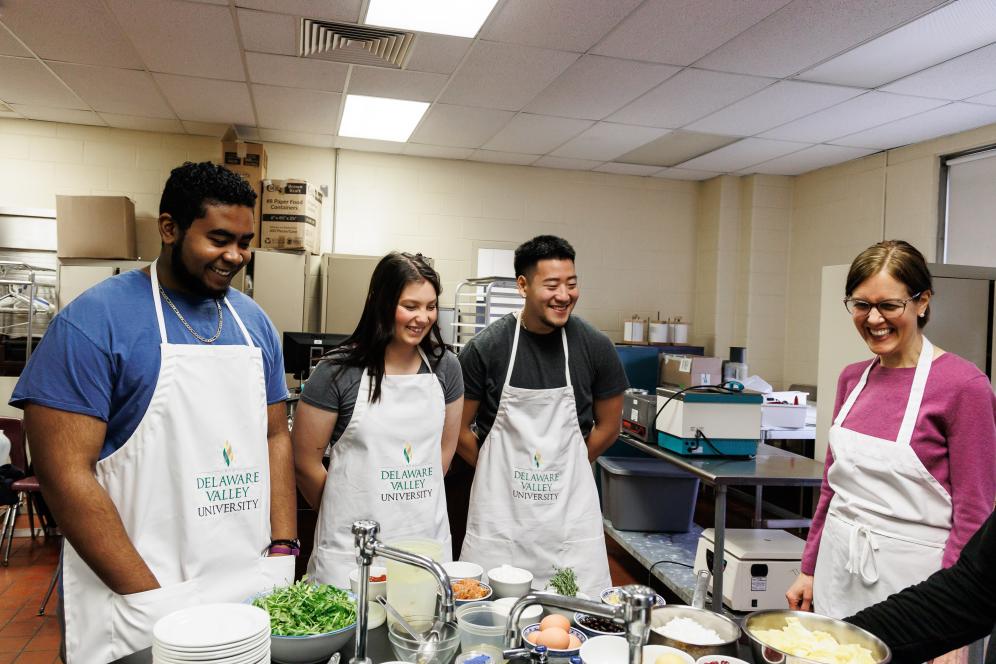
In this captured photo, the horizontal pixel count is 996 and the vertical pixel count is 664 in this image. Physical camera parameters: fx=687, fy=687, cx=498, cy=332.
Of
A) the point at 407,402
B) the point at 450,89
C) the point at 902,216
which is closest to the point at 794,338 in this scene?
the point at 902,216

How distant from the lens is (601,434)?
2447 mm

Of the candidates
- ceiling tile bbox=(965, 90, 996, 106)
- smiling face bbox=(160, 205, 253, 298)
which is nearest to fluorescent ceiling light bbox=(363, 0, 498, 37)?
smiling face bbox=(160, 205, 253, 298)

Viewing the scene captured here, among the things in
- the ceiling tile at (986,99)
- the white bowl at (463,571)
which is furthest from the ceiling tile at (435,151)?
the white bowl at (463,571)

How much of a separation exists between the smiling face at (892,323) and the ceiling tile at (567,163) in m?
4.37

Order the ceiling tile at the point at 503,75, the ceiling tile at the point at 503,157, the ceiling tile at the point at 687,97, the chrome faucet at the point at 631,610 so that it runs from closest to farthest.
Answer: the chrome faucet at the point at 631,610, the ceiling tile at the point at 503,75, the ceiling tile at the point at 687,97, the ceiling tile at the point at 503,157

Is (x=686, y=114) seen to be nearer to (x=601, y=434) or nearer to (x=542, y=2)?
(x=542, y=2)

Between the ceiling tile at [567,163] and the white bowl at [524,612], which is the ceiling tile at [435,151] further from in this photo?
the white bowl at [524,612]

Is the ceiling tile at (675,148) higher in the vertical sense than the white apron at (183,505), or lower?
higher

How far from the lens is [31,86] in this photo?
4512 mm

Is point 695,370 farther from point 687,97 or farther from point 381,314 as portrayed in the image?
point 381,314

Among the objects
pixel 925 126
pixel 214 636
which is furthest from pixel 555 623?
pixel 925 126

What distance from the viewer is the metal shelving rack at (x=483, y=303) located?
17.0ft

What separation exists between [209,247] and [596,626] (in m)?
1.09

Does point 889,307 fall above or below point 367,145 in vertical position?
below
